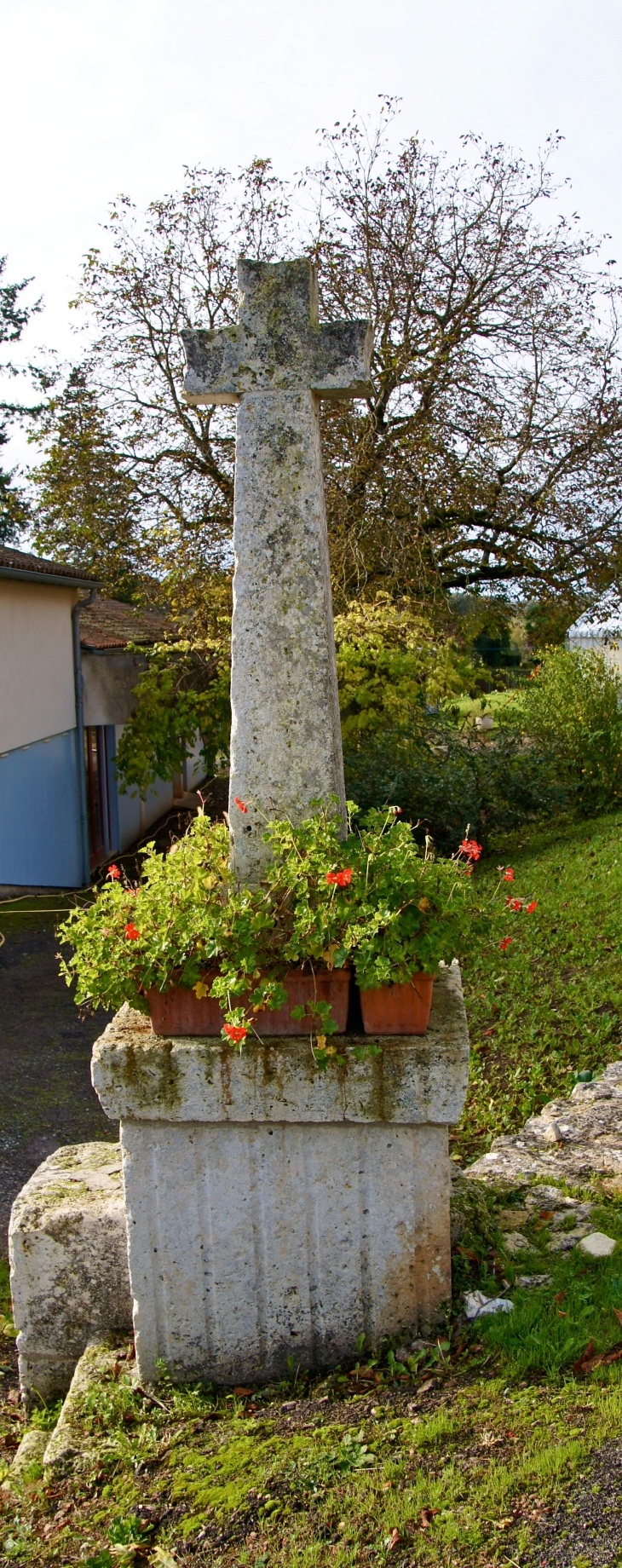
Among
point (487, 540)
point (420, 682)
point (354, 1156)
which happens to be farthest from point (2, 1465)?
point (487, 540)

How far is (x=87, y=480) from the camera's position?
12.9 m

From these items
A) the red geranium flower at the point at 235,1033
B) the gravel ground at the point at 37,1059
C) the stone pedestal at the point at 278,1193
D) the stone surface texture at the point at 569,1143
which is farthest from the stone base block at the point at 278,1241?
the gravel ground at the point at 37,1059

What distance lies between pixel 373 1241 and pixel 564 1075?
285 cm

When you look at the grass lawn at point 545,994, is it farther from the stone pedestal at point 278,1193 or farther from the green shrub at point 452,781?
the stone pedestal at point 278,1193

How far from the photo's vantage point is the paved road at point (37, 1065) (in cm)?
572

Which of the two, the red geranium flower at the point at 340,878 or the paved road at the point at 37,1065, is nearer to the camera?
the red geranium flower at the point at 340,878

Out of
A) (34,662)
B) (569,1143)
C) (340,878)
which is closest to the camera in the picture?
(340,878)

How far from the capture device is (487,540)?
12.0 metres

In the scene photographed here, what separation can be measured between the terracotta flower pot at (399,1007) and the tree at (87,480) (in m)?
11.1

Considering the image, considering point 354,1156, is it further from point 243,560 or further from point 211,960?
point 243,560

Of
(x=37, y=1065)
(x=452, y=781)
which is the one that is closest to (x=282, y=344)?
(x=37, y=1065)

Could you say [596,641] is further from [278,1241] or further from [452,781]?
[278,1241]

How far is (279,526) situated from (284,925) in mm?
1103

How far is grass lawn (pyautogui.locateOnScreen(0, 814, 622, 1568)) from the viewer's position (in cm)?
210
